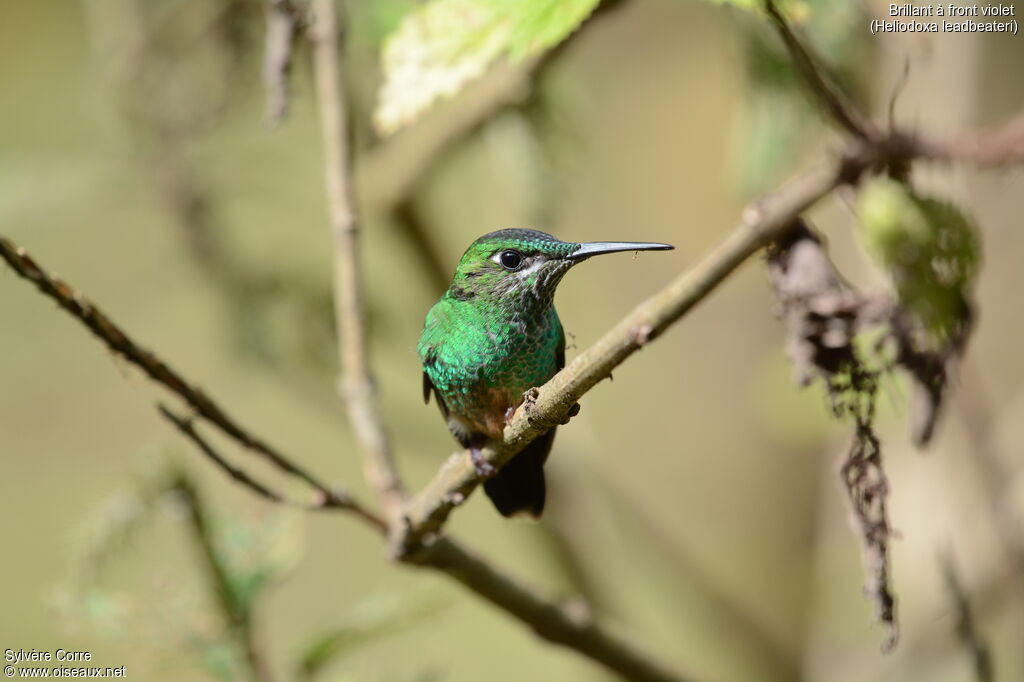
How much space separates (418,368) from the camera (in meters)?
4.99

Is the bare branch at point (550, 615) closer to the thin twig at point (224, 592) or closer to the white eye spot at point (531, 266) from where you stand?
the thin twig at point (224, 592)

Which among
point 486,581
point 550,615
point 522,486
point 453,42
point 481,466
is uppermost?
point 453,42

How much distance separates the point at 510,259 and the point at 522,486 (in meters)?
0.61

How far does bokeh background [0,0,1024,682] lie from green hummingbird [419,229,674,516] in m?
0.27

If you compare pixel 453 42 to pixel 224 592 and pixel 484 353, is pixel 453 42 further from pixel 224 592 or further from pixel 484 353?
pixel 224 592

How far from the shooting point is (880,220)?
103 cm

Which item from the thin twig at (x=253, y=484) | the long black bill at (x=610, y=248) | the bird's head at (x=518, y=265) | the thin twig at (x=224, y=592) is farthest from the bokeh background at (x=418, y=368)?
the bird's head at (x=518, y=265)

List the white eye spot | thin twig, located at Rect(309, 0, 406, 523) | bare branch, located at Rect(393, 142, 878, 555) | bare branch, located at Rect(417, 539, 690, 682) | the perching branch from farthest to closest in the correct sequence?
thin twig, located at Rect(309, 0, 406, 523) < bare branch, located at Rect(417, 539, 690, 682) < the white eye spot < the perching branch < bare branch, located at Rect(393, 142, 878, 555)

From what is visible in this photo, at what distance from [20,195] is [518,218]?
174 cm

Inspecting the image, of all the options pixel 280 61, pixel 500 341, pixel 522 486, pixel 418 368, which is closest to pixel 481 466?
pixel 500 341

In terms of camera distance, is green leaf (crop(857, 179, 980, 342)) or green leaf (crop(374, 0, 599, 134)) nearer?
green leaf (crop(857, 179, 980, 342))

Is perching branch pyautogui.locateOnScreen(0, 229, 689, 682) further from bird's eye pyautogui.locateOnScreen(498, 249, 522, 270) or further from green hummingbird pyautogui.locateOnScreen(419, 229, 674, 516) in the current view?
bird's eye pyautogui.locateOnScreen(498, 249, 522, 270)

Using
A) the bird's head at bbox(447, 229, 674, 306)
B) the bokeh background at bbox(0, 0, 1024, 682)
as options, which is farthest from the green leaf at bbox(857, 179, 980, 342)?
the bird's head at bbox(447, 229, 674, 306)

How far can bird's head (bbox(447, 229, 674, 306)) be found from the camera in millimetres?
1552
